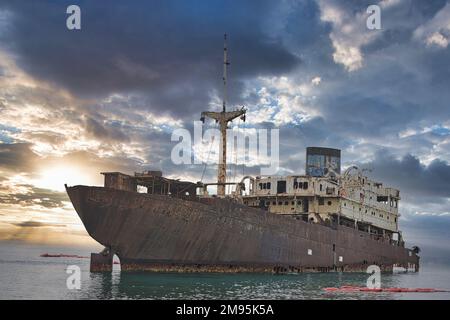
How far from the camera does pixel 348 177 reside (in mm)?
49344

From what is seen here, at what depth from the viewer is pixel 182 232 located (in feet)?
101

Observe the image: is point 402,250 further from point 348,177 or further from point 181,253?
point 181,253

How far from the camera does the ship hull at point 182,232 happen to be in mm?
30141

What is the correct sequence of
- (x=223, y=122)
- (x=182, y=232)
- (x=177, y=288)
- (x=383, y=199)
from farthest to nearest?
(x=383, y=199)
(x=223, y=122)
(x=182, y=232)
(x=177, y=288)

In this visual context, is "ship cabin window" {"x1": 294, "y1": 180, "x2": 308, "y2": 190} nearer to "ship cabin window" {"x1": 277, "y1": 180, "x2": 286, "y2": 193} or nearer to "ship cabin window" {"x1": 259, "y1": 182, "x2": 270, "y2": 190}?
"ship cabin window" {"x1": 277, "y1": 180, "x2": 286, "y2": 193}

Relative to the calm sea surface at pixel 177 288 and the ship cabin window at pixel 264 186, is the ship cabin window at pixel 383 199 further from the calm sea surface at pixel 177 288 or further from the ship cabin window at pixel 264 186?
the calm sea surface at pixel 177 288

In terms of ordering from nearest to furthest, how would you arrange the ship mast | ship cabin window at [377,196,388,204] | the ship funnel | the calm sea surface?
the calm sea surface
the ship mast
the ship funnel
ship cabin window at [377,196,388,204]

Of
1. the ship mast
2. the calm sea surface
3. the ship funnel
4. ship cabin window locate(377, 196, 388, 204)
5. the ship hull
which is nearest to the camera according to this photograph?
the calm sea surface

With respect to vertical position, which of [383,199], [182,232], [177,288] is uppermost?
[383,199]

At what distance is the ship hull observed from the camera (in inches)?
1187

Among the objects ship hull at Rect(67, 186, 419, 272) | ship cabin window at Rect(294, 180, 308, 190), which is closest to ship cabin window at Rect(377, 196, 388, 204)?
ship cabin window at Rect(294, 180, 308, 190)

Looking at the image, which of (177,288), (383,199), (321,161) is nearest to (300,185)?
(321,161)

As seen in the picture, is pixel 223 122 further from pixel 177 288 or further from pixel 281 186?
pixel 177 288
